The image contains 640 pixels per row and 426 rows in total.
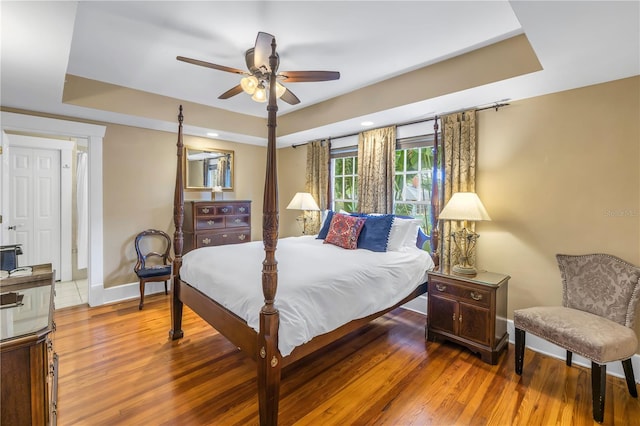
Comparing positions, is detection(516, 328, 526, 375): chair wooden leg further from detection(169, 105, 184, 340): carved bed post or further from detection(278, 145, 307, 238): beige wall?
detection(278, 145, 307, 238): beige wall

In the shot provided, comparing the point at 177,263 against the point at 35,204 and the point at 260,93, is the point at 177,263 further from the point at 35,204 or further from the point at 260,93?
Result: the point at 35,204

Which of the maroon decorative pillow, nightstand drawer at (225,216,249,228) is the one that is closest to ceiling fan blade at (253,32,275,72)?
the maroon decorative pillow

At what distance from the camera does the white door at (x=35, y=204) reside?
4.18 metres

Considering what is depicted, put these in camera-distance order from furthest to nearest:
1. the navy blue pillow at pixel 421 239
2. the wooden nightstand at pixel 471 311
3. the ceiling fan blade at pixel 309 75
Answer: the navy blue pillow at pixel 421 239, the wooden nightstand at pixel 471 311, the ceiling fan blade at pixel 309 75

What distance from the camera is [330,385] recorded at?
2197 mm

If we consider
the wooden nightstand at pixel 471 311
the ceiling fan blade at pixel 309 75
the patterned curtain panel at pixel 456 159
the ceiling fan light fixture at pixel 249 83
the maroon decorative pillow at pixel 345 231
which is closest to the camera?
the ceiling fan blade at pixel 309 75

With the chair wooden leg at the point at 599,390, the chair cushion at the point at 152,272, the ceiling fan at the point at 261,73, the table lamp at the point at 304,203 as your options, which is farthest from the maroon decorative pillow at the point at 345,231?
the chair cushion at the point at 152,272

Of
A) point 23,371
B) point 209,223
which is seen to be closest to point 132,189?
point 209,223

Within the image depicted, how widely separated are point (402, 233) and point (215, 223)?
271cm

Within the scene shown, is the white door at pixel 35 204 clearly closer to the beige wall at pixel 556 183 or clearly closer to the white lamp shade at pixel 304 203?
the white lamp shade at pixel 304 203

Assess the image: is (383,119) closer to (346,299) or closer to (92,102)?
(346,299)

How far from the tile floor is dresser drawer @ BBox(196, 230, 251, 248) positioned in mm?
1632

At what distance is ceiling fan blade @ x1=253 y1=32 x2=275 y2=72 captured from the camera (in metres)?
2.02

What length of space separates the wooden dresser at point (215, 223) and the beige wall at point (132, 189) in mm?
393
